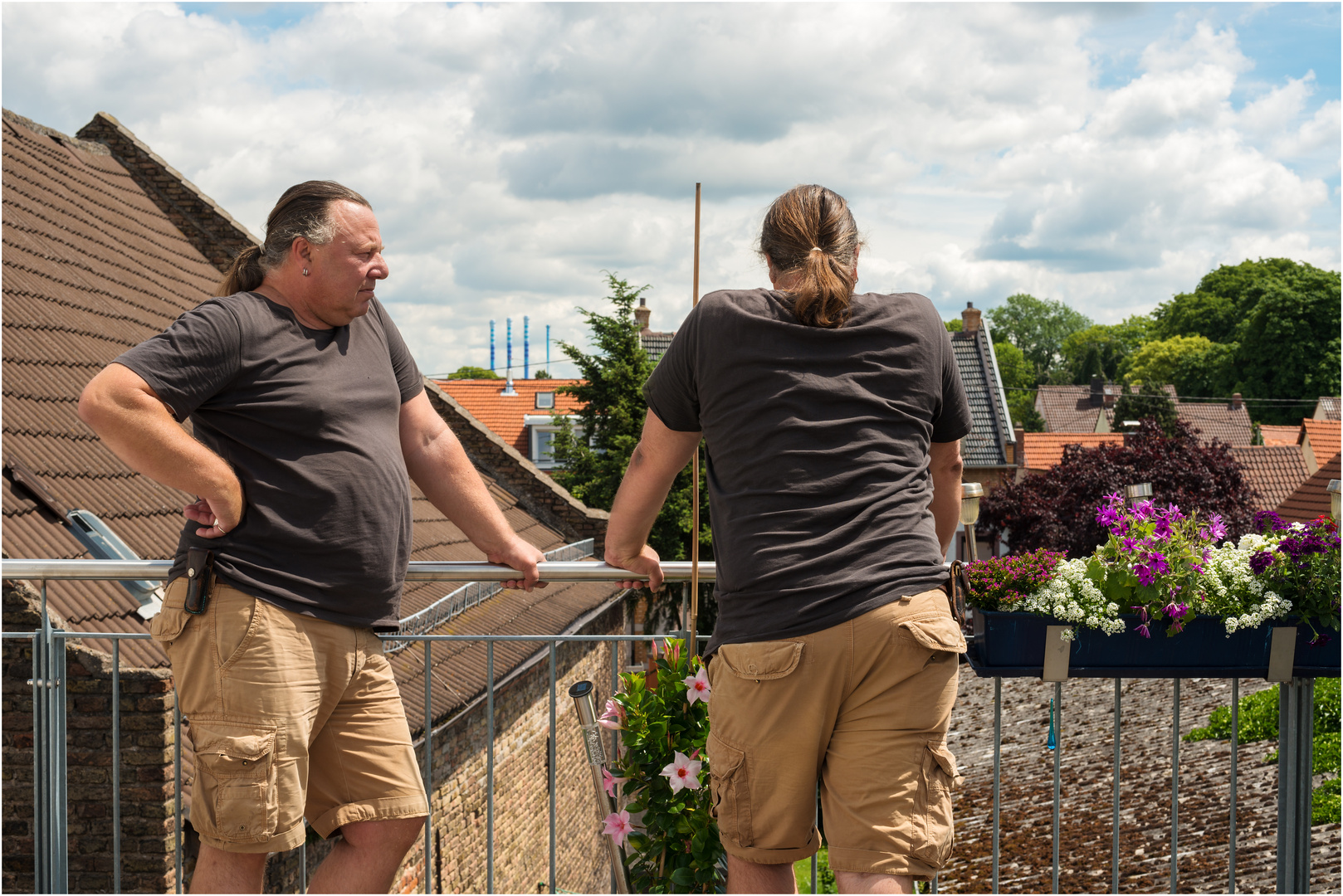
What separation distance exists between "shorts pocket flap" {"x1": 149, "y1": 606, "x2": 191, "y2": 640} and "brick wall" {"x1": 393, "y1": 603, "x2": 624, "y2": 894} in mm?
5482

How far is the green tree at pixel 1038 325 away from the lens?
120188 mm

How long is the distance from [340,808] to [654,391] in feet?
3.83

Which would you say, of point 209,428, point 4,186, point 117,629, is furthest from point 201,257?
point 209,428

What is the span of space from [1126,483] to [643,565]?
24446mm

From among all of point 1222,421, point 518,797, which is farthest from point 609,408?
point 1222,421

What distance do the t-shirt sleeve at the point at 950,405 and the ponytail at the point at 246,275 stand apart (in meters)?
1.55

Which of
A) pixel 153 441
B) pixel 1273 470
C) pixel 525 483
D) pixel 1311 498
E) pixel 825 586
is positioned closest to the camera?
pixel 825 586

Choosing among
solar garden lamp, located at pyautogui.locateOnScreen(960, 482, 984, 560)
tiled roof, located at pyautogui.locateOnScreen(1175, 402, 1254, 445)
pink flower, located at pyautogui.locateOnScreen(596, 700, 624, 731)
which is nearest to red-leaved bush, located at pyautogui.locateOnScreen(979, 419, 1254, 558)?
solar garden lamp, located at pyautogui.locateOnScreen(960, 482, 984, 560)

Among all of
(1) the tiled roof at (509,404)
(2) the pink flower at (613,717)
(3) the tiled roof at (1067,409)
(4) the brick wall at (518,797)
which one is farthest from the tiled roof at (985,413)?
(3) the tiled roof at (1067,409)

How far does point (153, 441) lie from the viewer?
7.26 feet

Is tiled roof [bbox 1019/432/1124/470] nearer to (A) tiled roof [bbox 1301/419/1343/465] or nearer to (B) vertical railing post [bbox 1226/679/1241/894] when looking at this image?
(A) tiled roof [bbox 1301/419/1343/465]

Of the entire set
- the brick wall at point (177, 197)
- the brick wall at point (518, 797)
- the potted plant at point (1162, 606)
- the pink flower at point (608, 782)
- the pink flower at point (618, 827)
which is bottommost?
the brick wall at point (518, 797)

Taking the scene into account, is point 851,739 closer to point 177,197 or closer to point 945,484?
point 945,484

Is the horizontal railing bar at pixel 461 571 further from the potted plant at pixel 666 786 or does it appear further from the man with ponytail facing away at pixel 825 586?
the man with ponytail facing away at pixel 825 586
